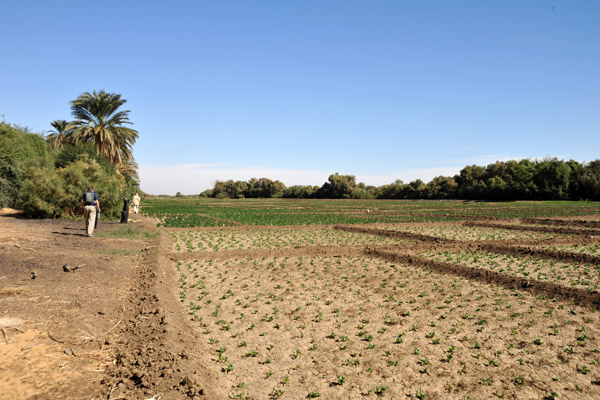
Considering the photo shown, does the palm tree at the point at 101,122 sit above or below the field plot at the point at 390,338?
above

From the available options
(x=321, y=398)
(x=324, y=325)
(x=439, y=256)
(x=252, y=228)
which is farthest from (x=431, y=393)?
(x=252, y=228)

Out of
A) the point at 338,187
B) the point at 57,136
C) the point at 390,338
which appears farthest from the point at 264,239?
the point at 338,187

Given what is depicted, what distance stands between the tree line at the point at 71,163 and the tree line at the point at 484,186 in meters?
77.9

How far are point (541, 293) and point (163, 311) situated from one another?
32.9ft

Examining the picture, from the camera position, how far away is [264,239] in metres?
21.2

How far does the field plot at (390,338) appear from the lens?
530 centimetres

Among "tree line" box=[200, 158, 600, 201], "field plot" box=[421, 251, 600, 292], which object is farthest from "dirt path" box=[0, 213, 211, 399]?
"tree line" box=[200, 158, 600, 201]

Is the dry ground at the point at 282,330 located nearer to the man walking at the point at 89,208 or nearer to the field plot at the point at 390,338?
the field plot at the point at 390,338

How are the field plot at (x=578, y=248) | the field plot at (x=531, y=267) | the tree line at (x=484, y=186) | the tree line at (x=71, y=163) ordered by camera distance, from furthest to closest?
the tree line at (x=484, y=186) → the tree line at (x=71, y=163) → the field plot at (x=578, y=248) → the field plot at (x=531, y=267)

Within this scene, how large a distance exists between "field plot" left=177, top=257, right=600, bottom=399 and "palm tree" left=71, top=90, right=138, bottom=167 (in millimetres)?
32286

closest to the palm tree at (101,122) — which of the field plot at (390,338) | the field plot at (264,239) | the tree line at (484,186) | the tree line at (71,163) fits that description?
the tree line at (71,163)

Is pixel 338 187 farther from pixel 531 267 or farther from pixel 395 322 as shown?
pixel 395 322

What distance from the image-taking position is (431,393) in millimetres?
5066

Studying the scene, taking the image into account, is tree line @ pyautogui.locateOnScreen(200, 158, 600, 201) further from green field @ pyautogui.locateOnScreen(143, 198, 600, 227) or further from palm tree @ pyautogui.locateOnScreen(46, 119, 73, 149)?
palm tree @ pyautogui.locateOnScreen(46, 119, 73, 149)
